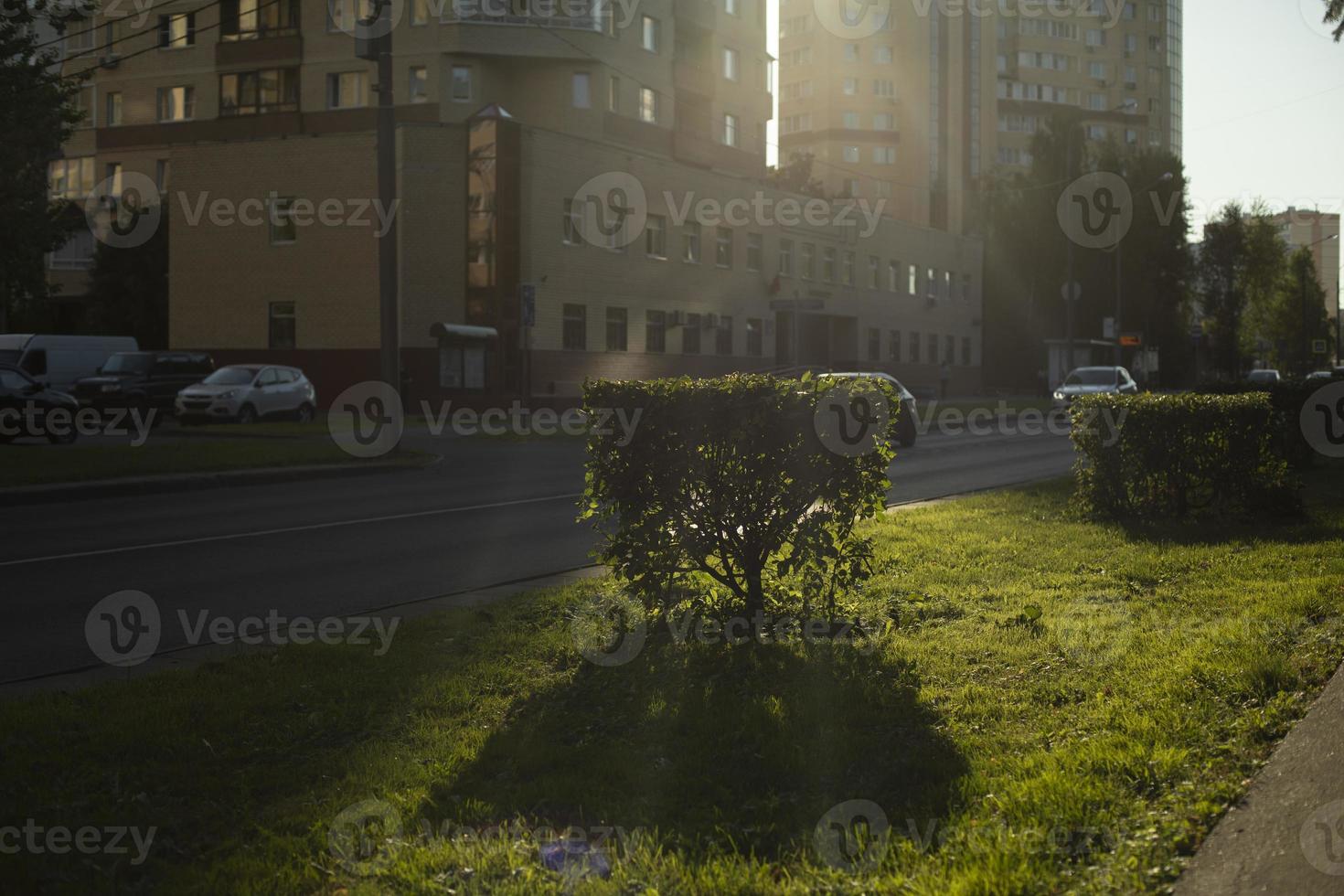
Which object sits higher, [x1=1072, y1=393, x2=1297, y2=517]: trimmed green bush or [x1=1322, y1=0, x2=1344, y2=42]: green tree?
[x1=1322, y1=0, x2=1344, y2=42]: green tree

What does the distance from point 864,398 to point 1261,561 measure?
3778mm

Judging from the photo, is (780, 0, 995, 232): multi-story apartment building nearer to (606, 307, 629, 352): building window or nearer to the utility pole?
(606, 307, 629, 352): building window

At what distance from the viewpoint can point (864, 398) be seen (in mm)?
6973

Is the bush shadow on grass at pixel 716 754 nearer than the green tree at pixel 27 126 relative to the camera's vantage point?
Yes

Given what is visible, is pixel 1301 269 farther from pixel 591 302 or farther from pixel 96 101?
pixel 96 101

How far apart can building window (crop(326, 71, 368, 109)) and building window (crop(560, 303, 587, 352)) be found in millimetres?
14866

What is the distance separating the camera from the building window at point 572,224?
4134 centimetres

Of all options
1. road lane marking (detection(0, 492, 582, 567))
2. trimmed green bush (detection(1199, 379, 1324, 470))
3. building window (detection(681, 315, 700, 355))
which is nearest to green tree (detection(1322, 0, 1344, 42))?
trimmed green bush (detection(1199, 379, 1324, 470))

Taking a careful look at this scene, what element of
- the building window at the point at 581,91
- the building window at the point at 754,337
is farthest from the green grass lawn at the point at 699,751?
the building window at the point at 754,337

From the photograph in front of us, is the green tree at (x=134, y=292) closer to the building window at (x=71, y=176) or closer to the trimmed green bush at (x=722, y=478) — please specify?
the building window at (x=71, y=176)

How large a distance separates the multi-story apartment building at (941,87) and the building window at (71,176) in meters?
42.0

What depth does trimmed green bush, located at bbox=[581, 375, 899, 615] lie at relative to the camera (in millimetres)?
6660

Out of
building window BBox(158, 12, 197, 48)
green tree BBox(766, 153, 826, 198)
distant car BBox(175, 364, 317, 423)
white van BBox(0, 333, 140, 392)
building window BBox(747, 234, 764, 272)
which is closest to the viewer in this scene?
distant car BBox(175, 364, 317, 423)

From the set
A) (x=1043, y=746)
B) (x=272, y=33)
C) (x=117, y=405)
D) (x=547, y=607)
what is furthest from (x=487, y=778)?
(x=272, y=33)
